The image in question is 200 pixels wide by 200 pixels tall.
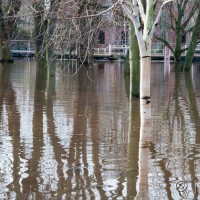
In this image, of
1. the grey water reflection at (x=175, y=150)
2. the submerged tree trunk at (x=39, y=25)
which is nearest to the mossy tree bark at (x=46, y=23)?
the submerged tree trunk at (x=39, y=25)

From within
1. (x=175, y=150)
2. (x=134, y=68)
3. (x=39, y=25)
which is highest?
(x=39, y=25)

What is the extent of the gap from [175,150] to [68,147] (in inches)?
83.4

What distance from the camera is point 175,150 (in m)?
10.7

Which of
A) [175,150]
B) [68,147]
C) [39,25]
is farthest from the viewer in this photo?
[39,25]

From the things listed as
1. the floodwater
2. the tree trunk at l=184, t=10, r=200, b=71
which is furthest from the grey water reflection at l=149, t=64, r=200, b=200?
the tree trunk at l=184, t=10, r=200, b=71

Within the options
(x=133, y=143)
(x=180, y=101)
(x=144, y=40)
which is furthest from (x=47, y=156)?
(x=180, y=101)

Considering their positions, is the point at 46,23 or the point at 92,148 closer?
the point at 92,148

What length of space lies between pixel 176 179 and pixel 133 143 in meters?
2.84

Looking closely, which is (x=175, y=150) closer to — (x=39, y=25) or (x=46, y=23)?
(x=46, y=23)

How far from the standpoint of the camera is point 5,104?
17.5m

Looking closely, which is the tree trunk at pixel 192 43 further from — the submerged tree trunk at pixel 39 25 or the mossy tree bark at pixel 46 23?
the mossy tree bark at pixel 46 23

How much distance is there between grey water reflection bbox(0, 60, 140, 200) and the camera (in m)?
7.96

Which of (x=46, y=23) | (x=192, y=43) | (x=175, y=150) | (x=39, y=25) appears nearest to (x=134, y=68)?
(x=46, y=23)

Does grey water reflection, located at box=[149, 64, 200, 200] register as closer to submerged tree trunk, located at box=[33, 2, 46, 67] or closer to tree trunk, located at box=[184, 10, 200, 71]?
submerged tree trunk, located at box=[33, 2, 46, 67]
